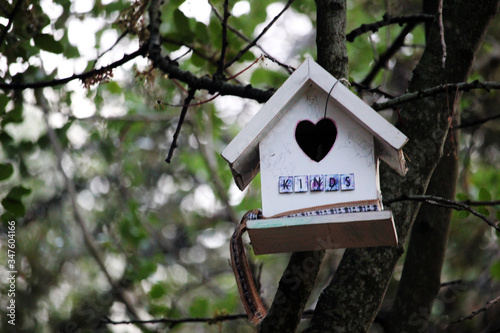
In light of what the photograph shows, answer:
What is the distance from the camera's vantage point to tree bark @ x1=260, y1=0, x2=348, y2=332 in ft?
7.34

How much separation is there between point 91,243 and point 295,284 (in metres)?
2.78

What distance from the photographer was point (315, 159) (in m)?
2.26

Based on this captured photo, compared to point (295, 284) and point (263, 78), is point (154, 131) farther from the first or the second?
point (295, 284)

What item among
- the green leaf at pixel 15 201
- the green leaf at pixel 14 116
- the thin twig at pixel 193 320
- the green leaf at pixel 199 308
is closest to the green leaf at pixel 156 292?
the green leaf at pixel 199 308

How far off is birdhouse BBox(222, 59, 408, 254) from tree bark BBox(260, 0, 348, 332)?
155 millimetres

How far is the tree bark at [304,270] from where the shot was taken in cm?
224

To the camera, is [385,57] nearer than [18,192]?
No

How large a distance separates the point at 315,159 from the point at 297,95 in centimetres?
26

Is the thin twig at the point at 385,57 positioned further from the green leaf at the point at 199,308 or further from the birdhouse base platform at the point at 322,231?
the green leaf at the point at 199,308

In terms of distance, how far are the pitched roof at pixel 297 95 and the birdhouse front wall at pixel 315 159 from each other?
0.15 ft

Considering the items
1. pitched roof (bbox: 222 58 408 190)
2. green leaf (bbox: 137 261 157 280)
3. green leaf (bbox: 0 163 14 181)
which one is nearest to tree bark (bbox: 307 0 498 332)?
pitched roof (bbox: 222 58 408 190)

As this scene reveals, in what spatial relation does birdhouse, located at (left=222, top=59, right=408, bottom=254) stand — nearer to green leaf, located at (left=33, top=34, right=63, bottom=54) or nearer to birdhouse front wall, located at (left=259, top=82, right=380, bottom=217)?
birdhouse front wall, located at (left=259, top=82, right=380, bottom=217)

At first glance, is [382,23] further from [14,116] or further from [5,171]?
[5,171]

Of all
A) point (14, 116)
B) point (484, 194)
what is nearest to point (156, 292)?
point (14, 116)
